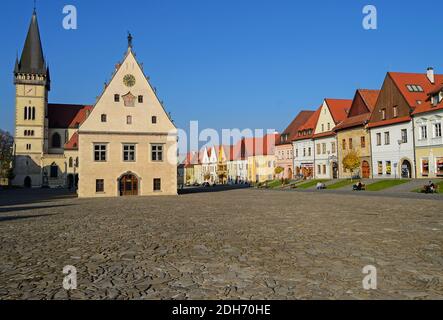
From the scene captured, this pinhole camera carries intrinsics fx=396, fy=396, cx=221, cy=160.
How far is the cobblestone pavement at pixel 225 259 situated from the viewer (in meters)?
6.23

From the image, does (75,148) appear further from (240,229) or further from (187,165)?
(240,229)

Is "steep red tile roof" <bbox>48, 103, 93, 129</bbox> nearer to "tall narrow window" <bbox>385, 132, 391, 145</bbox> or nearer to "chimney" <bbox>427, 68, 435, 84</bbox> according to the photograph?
"tall narrow window" <bbox>385, 132, 391, 145</bbox>

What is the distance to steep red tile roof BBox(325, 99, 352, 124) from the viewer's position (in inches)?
2386

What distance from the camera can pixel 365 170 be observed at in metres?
52.1

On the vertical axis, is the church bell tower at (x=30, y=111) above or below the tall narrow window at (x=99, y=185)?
above

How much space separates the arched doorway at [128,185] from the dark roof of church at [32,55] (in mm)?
67252

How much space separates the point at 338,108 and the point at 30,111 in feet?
237

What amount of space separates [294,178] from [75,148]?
5280 centimetres

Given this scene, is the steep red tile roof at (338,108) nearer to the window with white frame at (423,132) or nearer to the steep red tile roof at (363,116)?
the steep red tile roof at (363,116)

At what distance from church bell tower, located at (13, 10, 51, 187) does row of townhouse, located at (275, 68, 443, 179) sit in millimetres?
62429

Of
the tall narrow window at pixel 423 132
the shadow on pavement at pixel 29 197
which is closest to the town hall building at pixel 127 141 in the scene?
the shadow on pavement at pixel 29 197

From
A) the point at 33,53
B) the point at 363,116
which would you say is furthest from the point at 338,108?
the point at 33,53

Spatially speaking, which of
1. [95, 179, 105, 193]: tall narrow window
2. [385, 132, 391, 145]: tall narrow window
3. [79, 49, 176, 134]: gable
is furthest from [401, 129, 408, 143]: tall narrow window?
[95, 179, 105, 193]: tall narrow window

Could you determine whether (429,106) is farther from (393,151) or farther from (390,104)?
(393,151)
